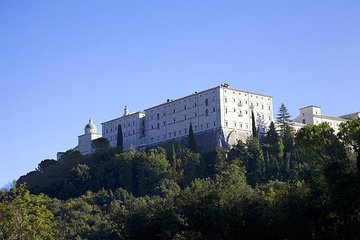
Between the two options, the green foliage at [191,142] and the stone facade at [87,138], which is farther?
the stone facade at [87,138]

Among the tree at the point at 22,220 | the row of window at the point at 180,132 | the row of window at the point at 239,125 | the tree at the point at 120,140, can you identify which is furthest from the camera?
the tree at the point at 120,140

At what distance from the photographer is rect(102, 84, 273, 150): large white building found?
85.1 m

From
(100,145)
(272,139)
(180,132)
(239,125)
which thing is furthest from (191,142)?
(100,145)

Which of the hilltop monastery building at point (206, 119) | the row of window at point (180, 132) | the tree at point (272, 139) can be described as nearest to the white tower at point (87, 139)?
the hilltop monastery building at point (206, 119)

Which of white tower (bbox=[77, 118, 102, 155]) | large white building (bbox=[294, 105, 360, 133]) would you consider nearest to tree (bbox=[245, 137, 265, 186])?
large white building (bbox=[294, 105, 360, 133])

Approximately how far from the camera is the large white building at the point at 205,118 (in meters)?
85.1

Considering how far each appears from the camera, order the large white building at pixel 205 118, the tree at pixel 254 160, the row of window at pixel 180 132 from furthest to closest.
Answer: the row of window at pixel 180 132, the large white building at pixel 205 118, the tree at pixel 254 160

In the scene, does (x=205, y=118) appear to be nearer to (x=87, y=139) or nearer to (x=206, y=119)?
(x=206, y=119)

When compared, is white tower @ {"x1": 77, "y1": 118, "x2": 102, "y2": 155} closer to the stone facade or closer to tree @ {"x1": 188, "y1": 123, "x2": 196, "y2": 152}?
the stone facade

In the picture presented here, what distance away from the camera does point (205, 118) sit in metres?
86.6

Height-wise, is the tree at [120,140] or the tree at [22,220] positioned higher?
the tree at [120,140]

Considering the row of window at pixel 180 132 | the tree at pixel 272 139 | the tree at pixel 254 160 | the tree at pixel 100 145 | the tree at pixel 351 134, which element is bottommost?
the tree at pixel 351 134

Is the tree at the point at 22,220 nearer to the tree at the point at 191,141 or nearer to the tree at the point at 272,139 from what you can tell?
the tree at the point at 272,139

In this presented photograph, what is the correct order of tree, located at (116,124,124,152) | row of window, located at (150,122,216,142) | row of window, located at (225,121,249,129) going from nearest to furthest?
1. row of window, located at (225,121,249,129)
2. row of window, located at (150,122,216,142)
3. tree, located at (116,124,124,152)
